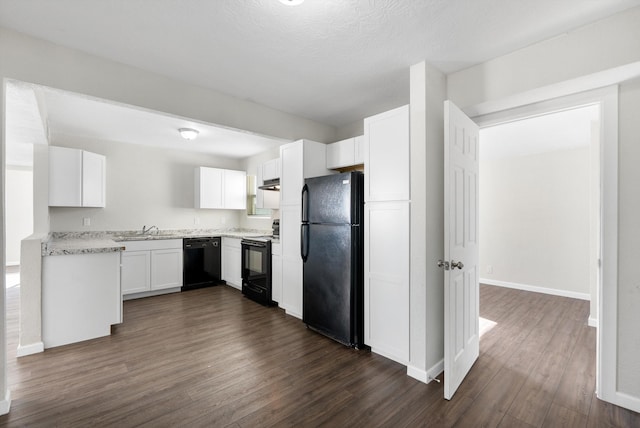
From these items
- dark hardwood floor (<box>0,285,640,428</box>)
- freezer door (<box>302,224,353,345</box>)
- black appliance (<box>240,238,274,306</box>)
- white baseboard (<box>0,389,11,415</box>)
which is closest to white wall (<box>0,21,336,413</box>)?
white baseboard (<box>0,389,11,415</box>)

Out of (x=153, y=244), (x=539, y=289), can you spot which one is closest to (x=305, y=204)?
(x=153, y=244)

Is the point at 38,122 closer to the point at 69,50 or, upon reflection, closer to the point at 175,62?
the point at 69,50

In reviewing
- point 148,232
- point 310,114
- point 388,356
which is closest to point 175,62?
point 310,114

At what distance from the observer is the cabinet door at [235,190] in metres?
5.66

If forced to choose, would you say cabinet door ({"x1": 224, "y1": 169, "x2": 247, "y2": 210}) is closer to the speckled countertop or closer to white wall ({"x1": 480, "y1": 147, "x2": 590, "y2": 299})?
the speckled countertop

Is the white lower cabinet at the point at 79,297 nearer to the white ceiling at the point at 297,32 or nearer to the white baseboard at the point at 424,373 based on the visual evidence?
the white ceiling at the point at 297,32

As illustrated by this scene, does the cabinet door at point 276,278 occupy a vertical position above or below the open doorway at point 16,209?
below

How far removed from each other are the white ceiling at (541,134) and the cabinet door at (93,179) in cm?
518

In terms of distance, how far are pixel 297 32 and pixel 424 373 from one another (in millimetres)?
2662

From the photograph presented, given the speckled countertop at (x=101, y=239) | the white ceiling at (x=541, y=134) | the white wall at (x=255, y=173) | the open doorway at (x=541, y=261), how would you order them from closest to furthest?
the open doorway at (x=541, y=261) < the speckled countertop at (x=101, y=239) < the white ceiling at (x=541, y=134) < the white wall at (x=255, y=173)

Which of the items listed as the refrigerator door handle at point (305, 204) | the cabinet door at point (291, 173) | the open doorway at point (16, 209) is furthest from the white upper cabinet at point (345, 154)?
the open doorway at point (16, 209)

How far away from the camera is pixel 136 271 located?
4.29m

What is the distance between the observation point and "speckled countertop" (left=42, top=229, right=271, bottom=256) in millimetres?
2854

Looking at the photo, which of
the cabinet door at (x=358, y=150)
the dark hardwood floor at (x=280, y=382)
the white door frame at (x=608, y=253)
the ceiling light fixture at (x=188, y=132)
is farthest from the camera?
the ceiling light fixture at (x=188, y=132)
